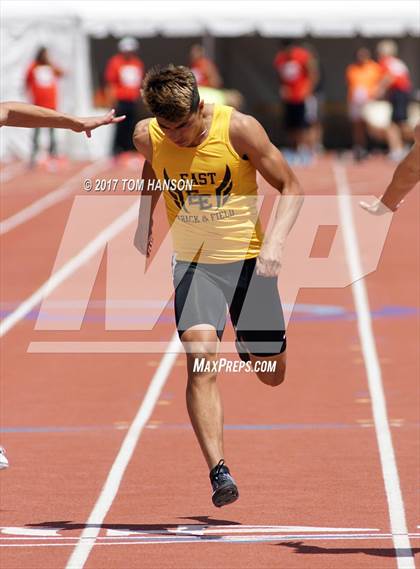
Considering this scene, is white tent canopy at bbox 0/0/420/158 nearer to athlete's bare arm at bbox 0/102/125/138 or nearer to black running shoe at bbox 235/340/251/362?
black running shoe at bbox 235/340/251/362

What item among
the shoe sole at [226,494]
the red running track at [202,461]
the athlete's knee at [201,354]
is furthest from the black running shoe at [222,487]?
the athlete's knee at [201,354]

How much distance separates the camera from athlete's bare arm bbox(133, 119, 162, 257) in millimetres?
7906

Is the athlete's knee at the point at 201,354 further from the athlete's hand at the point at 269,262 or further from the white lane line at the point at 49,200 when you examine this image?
the white lane line at the point at 49,200

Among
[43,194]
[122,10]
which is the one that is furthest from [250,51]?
[43,194]

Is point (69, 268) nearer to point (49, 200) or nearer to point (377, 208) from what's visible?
point (49, 200)

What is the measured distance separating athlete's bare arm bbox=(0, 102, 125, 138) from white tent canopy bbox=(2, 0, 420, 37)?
24996 millimetres

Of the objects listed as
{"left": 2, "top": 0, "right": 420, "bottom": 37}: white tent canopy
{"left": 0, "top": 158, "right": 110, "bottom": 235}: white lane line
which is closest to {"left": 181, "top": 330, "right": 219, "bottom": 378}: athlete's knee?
{"left": 0, "top": 158, "right": 110, "bottom": 235}: white lane line

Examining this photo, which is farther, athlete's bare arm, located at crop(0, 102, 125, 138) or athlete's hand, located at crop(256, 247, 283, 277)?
athlete's bare arm, located at crop(0, 102, 125, 138)

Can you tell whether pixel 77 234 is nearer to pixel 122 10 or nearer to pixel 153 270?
pixel 153 270

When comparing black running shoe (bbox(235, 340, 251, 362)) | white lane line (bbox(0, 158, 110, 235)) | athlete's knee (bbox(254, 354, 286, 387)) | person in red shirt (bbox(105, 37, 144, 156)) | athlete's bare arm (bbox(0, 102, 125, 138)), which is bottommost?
black running shoe (bbox(235, 340, 251, 362))

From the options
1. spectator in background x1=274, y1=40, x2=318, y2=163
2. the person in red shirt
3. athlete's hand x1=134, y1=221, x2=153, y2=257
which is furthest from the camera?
spectator in background x1=274, y1=40, x2=318, y2=163
